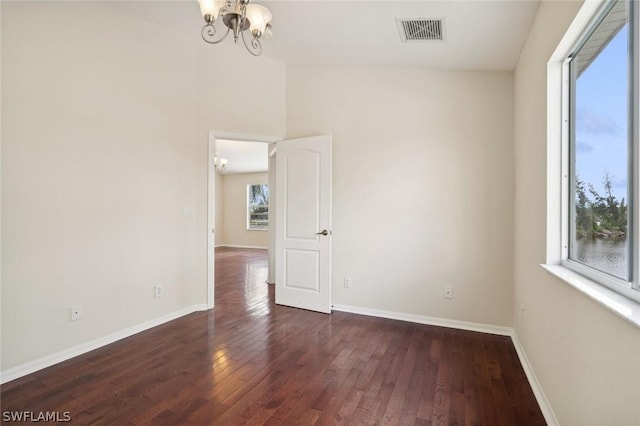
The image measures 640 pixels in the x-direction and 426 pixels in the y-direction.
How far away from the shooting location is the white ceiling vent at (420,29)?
8.32ft

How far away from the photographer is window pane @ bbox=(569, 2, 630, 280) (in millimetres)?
1265

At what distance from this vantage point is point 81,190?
104 inches

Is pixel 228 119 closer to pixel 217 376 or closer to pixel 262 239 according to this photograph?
pixel 217 376

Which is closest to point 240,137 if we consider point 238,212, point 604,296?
point 604,296

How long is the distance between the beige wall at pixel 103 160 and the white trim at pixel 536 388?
10.5 feet

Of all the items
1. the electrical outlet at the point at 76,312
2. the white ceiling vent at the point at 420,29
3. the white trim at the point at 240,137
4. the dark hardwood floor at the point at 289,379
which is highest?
the white ceiling vent at the point at 420,29

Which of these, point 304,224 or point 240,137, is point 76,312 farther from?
point 240,137

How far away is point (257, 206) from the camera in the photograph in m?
10.1

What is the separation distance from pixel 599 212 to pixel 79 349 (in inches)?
144

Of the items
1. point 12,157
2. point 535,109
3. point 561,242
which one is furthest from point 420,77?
point 12,157

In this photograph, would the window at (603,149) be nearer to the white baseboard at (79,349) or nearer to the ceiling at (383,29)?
the ceiling at (383,29)

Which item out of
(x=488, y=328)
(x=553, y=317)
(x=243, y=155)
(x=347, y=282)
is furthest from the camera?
(x=243, y=155)

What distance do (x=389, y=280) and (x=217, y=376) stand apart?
1993 millimetres

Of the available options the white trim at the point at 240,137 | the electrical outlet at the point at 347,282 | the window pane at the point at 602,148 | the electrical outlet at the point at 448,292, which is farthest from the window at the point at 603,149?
the white trim at the point at 240,137
